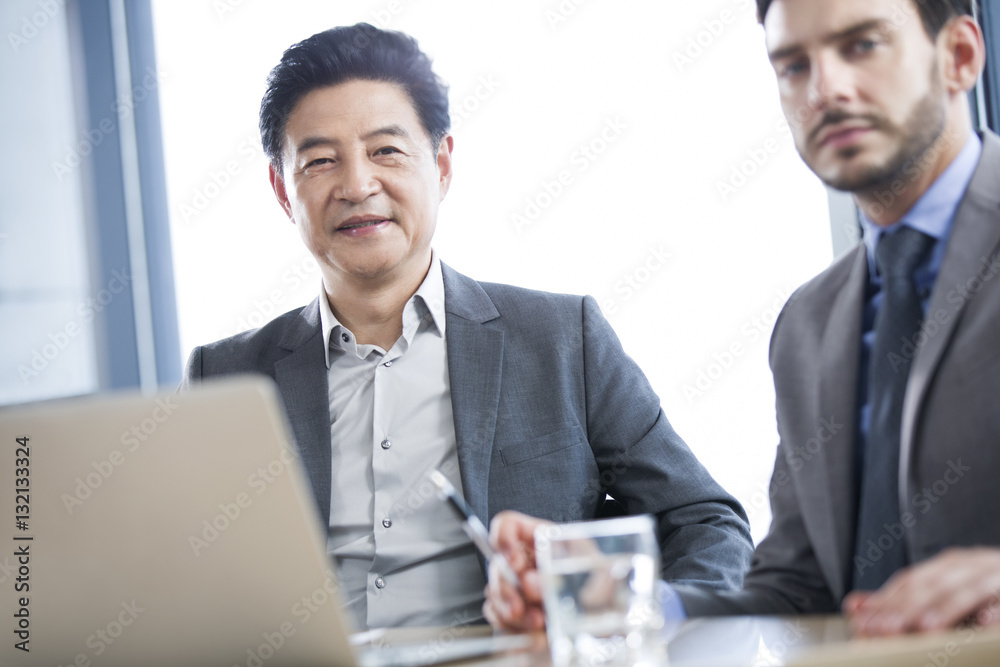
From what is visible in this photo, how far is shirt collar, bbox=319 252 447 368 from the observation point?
1921mm

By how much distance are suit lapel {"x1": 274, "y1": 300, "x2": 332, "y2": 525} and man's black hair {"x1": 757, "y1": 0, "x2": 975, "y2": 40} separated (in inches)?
48.2

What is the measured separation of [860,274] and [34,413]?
1.05m

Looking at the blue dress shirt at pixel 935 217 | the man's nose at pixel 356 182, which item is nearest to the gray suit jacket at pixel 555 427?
the man's nose at pixel 356 182

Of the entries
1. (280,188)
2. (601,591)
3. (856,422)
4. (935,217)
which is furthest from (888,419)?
(280,188)

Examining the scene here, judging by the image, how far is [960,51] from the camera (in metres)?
1.23

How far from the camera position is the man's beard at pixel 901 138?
1.18 m

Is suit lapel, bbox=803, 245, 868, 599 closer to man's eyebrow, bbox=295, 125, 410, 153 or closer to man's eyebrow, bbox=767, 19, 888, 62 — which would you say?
man's eyebrow, bbox=767, 19, 888, 62

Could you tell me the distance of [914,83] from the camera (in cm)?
119

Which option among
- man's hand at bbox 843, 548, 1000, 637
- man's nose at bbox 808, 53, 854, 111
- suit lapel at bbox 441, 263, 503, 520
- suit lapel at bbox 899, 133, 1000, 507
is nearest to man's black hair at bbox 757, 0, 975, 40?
man's nose at bbox 808, 53, 854, 111

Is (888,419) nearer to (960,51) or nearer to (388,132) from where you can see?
(960,51)

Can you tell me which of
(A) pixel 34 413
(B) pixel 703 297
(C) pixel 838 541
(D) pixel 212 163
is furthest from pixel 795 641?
(D) pixel 212 163

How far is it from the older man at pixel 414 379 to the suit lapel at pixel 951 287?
61 centimetres

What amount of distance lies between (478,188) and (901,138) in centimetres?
171

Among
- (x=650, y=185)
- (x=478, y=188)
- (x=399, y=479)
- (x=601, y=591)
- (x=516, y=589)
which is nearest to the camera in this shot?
(x=601, y=591)
